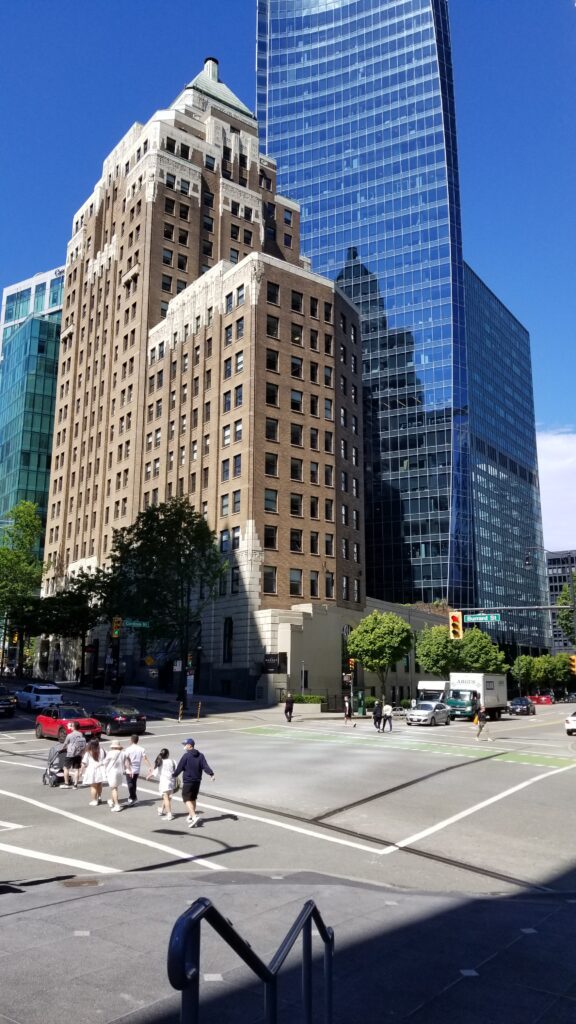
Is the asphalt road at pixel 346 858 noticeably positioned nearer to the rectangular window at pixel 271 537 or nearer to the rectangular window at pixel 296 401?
the rectangular window at pixel 271 537

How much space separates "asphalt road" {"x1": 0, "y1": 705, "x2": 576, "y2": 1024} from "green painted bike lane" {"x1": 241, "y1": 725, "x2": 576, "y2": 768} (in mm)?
526

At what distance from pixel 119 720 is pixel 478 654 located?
196ft

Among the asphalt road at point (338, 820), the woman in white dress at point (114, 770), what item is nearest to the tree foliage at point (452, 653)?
the asphalt road at point (338, 820)

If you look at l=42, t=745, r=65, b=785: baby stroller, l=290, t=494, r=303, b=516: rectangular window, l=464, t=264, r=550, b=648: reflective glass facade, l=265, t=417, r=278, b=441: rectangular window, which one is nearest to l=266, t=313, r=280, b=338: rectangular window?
l=265, t=417, r=278, b=441: rectangular window

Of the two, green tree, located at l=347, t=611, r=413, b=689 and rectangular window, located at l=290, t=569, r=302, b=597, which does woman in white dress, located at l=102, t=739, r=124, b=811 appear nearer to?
green tree, located at l=347, t=611, r=413, b=689

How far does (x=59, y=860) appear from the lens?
12.9 m

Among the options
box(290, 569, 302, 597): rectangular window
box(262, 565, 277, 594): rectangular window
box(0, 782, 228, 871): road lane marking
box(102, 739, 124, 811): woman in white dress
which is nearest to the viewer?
box(0, 782, 228, 871): road lane marking

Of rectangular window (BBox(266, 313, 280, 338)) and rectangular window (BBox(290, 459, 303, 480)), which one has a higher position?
rectangular window (BBox(266, 313, 280, 338))

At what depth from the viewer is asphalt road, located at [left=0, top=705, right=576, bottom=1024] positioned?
298 inches

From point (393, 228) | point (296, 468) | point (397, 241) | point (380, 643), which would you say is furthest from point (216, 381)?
point (393, 228)

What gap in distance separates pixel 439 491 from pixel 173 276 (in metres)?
50.8

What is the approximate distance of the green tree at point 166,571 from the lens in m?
56.9

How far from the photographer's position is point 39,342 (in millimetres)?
122688

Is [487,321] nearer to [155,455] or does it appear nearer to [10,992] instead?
[155,455]
